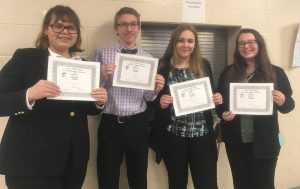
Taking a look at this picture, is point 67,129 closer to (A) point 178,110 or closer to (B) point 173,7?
(A) point 178,110

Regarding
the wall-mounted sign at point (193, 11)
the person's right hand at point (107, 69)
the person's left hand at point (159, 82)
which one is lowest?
the person's left hand at point (159, 82)

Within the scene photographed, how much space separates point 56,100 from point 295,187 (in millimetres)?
2668

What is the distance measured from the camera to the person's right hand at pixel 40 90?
145cm

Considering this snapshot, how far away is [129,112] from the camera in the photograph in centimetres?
209

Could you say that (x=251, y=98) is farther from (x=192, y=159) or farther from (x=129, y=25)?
(x=129, y=25)

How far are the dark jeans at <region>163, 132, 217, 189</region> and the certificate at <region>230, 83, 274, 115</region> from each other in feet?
1.00

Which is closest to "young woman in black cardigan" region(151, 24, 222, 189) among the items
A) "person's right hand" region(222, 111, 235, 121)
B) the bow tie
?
Answer: "person's right hand" region(222, 111, 235, 121)

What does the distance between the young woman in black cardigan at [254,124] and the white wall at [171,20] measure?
2.08 feet

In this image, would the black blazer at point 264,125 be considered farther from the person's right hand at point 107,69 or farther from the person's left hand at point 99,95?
the person's left hand at point 99,95

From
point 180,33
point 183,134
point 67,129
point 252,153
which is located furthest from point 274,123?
point 67,129

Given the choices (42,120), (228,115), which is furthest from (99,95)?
(228,115)

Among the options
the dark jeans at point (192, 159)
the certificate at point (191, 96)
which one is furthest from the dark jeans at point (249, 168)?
the certificate at point (191, 96)

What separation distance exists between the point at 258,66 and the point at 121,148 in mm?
1167

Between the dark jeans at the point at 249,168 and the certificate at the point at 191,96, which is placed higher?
the certificate at the point at 191,96
